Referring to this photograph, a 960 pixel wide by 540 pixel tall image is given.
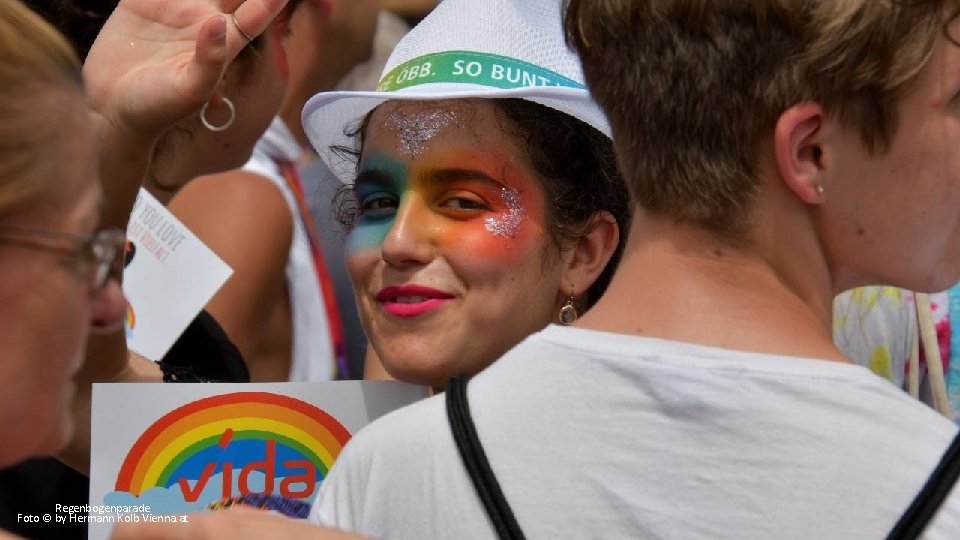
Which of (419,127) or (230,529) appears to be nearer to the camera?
(230,529)

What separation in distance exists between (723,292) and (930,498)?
0.90 ft

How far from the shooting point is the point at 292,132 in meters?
4.06

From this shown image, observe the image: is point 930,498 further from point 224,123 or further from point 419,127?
point 224,123

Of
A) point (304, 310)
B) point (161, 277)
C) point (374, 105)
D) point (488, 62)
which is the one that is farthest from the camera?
point (304, 310)

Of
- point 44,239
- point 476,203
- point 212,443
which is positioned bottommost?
point 212,443

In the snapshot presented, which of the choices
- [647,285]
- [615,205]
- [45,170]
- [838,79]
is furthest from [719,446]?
[615,205]

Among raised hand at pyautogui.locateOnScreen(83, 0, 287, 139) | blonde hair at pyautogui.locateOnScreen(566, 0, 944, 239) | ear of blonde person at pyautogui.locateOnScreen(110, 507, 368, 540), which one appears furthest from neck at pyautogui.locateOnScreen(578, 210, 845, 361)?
raised hand at pyautogui.locateOnScreen(83, 0, 287, 139)

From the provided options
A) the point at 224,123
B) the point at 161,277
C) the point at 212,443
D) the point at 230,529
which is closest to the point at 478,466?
the point at 230,529

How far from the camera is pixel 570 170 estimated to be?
84.3 inches

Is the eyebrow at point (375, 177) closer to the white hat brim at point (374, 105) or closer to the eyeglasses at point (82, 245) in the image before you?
the white hat brim at point (374, 105)

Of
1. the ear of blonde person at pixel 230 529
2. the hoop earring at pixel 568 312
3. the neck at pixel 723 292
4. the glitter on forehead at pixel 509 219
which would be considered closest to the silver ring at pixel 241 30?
the glitter on forehead at pixel 509 219

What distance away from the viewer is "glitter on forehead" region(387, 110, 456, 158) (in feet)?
6.89

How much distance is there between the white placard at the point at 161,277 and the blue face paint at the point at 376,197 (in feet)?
1.43

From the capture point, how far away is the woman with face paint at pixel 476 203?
Result: 2.05m
